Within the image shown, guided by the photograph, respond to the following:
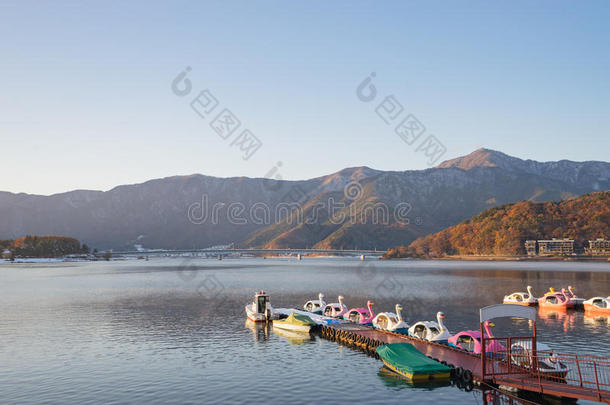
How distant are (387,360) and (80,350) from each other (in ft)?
99.3

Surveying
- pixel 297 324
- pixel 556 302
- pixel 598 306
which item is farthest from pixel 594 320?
pixel 297 324

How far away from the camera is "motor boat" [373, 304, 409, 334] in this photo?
5028 centimetres

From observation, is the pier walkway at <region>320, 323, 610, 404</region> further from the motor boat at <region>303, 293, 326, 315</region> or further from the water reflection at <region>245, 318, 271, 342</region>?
the motor boat at <region>303, 293, 326, 315</region>

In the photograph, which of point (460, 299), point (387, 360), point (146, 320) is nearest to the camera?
point (387, 360)

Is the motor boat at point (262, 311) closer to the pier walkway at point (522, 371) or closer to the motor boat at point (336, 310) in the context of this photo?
the motor boat at point (336, 310)

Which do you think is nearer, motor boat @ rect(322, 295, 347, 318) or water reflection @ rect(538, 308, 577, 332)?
water reflection @ rect(538, 308, 577, 332)

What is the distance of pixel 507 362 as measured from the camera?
33.6 metres

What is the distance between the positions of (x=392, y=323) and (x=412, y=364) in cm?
1638

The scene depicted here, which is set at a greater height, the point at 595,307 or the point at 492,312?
the point at 492,312

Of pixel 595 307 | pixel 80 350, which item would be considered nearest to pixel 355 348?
pixel 80 350

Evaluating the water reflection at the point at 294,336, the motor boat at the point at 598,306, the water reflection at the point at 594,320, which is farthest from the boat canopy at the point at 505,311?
the motor boat at the point at 598,306

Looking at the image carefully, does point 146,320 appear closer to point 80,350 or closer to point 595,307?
point 80,350

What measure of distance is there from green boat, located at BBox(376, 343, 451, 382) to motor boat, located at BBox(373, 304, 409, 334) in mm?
10847

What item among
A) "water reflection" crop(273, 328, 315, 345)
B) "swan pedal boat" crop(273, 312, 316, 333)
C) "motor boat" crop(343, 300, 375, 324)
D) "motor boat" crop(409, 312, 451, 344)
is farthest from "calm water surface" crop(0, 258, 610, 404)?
"motor boat" crop(343, 300, 375, 324)
